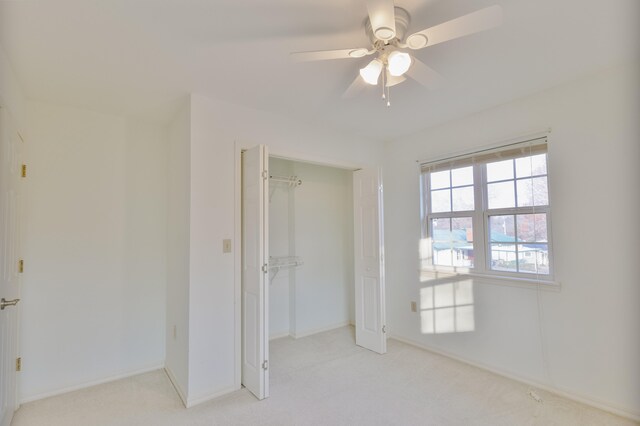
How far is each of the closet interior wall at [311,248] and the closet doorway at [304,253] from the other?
13 mm

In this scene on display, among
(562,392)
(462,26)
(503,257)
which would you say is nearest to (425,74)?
(462,26)

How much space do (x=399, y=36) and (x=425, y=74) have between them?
0.25 meters

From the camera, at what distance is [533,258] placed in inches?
106

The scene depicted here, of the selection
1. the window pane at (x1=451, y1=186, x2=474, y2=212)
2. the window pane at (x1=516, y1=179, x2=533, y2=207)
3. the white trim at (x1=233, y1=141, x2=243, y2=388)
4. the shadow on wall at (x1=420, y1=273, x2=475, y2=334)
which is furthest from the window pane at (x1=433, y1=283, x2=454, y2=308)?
the white trim at (x1=233, y1=141, x2=243, y2=388)

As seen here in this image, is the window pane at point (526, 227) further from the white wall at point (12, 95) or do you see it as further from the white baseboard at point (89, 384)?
the white wall at point (12, 95)

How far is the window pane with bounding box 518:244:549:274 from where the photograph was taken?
104 inches

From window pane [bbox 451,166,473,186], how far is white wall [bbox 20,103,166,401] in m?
3.10

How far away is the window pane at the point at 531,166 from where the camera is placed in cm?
265

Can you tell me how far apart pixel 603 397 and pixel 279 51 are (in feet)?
11.2

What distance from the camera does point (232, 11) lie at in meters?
1.62

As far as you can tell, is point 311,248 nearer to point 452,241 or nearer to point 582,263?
point 452,241

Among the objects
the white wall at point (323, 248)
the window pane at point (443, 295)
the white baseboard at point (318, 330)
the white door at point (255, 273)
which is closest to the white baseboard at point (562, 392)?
the window pane at point (443, 295)

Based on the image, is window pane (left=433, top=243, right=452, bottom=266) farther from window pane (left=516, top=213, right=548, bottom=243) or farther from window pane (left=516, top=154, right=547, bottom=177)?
window pane (left=516, top=154, right=547, bottom=177)

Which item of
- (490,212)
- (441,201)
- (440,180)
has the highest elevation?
(440,180)
